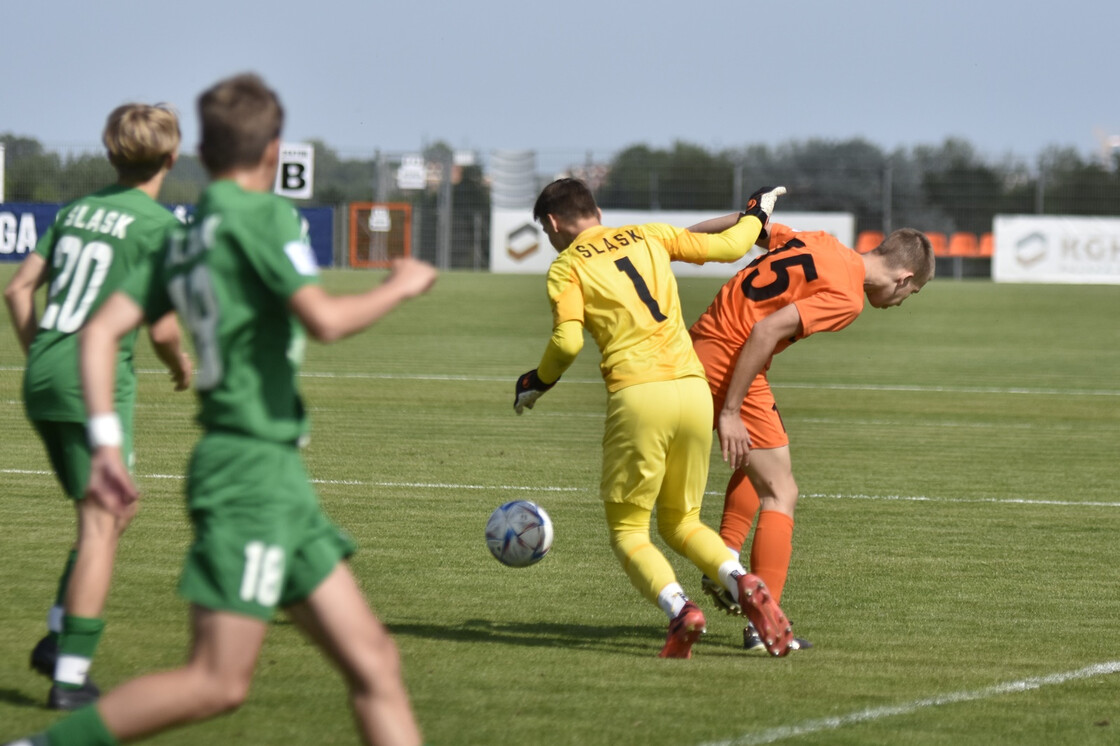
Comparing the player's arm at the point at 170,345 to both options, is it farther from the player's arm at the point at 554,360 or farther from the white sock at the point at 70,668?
the player's arm at the point at 554,360

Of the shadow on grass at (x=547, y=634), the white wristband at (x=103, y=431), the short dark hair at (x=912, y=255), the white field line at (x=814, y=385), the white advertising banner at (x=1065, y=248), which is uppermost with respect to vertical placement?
the white advertising banner at (x=1065, y=248)

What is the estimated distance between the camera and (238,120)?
11.3 ft

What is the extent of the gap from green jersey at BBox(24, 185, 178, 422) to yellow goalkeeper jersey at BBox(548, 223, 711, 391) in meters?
1.64

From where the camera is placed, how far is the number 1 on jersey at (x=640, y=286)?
19.3ft

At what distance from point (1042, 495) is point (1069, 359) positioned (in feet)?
44.3

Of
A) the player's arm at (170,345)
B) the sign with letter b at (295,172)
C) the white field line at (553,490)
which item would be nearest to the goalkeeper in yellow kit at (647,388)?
the player's arm at (170,345)

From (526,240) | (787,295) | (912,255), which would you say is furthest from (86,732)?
(526,240)

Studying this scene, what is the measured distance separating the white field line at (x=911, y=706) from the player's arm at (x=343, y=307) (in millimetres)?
1955

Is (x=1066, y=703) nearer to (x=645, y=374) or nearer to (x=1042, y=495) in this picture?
(x=645, y=374)

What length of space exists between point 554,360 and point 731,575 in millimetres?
1077

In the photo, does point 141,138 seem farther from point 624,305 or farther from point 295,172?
point 295,172

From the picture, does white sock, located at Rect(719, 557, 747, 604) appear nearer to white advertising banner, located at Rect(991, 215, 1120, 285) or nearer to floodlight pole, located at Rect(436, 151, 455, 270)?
white advertising banner, located at Rect(991, 215, 1120, 285)

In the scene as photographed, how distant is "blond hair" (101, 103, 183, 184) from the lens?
4789 mm

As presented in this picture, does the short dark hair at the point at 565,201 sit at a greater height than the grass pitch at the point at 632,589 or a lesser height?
greater
